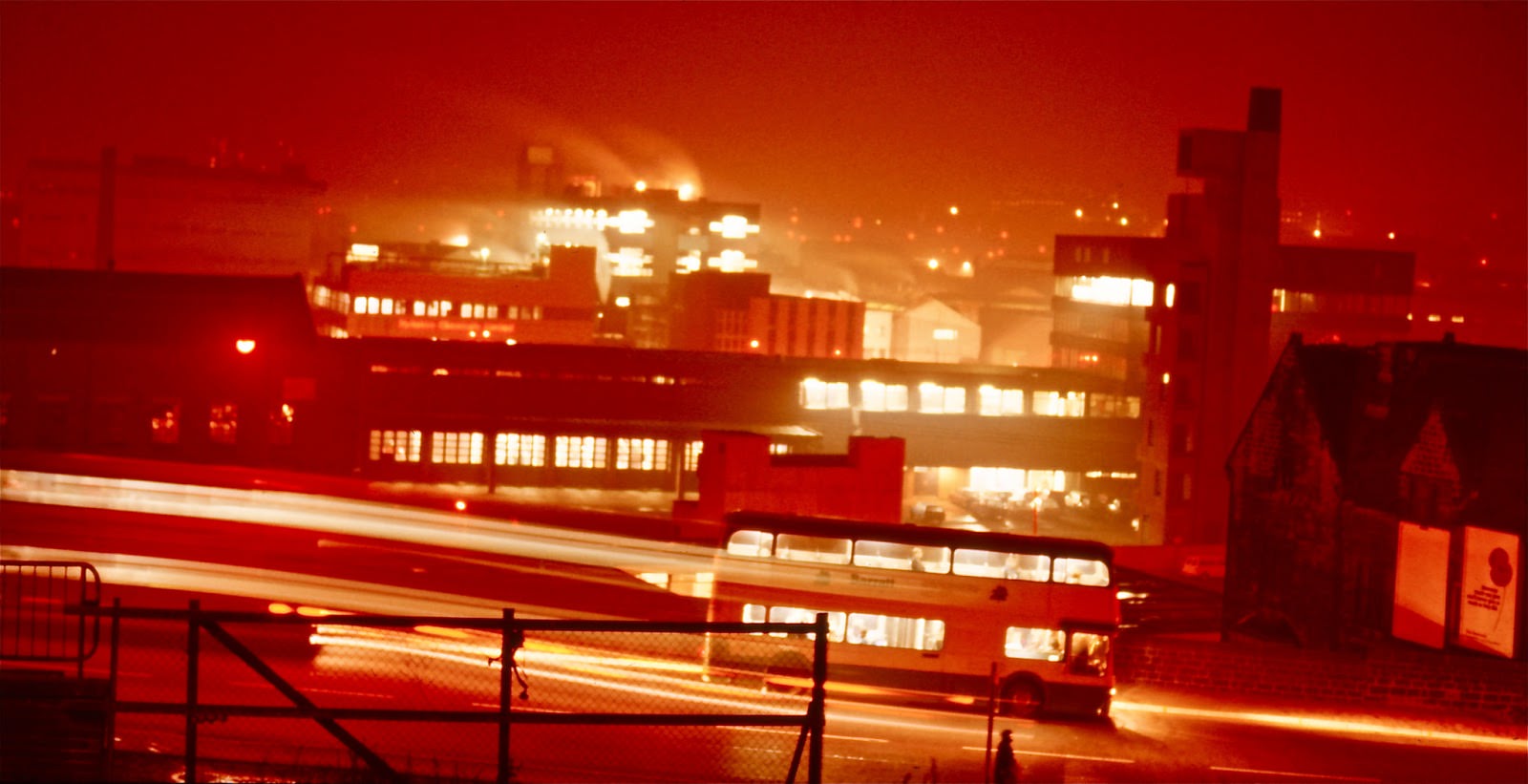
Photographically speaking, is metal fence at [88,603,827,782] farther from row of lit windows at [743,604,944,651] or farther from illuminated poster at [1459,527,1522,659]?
illuminated poster at [1459,527,1522,659]

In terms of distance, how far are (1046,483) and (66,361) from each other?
1055 inches

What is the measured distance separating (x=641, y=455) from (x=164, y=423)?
11.4 m

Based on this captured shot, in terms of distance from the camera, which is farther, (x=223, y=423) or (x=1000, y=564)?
(x=223, y=423)

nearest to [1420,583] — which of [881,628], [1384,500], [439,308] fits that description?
[1384,500]

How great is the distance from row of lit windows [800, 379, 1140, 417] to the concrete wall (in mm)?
22060

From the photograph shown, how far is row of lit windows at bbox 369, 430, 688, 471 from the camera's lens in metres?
34.1

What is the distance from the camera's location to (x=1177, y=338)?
116 feet

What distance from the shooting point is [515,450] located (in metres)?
34.4

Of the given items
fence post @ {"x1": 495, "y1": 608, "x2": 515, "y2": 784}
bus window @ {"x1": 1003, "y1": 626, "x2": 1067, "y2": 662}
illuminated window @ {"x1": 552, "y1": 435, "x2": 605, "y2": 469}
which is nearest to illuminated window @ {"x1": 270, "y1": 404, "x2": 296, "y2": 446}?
illuminated window @ {"x1": 552, "y1": 435, "x2": 605, "y2": 469}

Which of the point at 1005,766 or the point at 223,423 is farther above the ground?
the point at 223,423

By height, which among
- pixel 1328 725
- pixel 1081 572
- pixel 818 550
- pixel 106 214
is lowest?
pixel 1328 725

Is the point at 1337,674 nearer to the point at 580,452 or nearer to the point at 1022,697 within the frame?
the point at 1022,697

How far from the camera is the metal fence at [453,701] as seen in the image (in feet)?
32.0

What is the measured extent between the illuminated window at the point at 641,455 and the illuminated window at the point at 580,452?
46 centimetres
